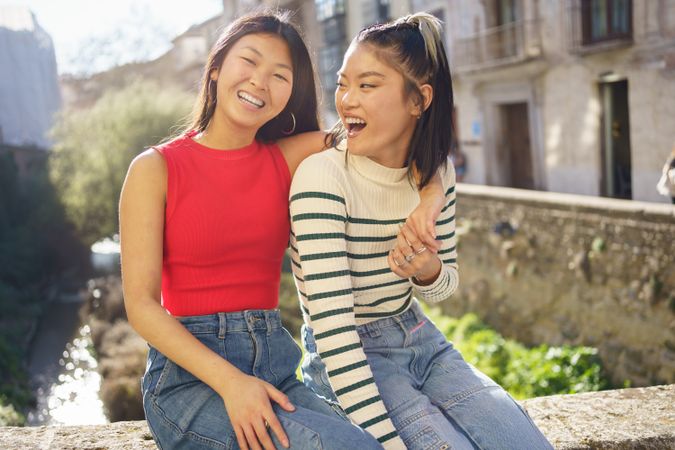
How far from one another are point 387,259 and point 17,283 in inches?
798

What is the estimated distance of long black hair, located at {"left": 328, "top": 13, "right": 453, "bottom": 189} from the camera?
1848mm

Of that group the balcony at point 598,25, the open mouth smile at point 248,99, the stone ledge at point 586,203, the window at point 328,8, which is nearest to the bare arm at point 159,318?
the open mouth smile at point 248,99

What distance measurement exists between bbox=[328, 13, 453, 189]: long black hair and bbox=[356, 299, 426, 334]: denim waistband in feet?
1.10

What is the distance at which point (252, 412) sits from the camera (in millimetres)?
1506

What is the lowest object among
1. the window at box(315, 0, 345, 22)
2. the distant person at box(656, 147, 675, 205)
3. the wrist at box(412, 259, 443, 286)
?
the distant person at box(656, 147, 675, 205)

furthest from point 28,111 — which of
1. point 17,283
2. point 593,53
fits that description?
point 593,53

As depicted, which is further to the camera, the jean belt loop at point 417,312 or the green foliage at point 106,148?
the green foliage at point 106,148

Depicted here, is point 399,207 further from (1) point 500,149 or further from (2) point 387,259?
(1) point 500,149

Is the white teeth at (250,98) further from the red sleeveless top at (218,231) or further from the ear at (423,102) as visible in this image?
the ear at (423,102)

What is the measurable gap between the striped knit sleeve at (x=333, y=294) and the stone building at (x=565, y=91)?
9.75 m

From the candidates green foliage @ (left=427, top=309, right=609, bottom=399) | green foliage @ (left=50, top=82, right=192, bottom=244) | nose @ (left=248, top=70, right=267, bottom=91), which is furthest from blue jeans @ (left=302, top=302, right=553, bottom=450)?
green foliage @ (left=50, top=82, right=192, bottom=244)

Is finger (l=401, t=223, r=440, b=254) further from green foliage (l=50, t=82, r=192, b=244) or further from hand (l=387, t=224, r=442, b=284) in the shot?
green foliage (l=50, t=82, r=192, b=244)

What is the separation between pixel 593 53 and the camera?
11.4 m

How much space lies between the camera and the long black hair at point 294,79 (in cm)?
194
